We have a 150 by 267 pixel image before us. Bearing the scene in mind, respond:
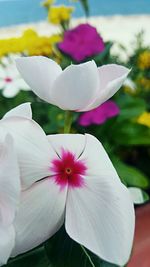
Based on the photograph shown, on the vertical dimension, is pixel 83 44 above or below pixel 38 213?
below

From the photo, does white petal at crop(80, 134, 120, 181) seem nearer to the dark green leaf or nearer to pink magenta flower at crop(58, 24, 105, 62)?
the dark green leaf

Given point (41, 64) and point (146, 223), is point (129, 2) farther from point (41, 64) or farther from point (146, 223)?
point (41, 64)

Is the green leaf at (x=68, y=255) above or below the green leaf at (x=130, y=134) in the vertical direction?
above

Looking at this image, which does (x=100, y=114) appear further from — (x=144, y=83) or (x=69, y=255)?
(x=69, y=255)

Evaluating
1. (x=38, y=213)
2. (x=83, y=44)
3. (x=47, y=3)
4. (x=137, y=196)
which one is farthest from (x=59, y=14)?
(x=38, y=213)

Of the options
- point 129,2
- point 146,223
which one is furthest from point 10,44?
point 129,2

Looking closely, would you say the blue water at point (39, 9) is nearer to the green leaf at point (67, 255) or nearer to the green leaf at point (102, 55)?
the green leaf at point (102, 55)

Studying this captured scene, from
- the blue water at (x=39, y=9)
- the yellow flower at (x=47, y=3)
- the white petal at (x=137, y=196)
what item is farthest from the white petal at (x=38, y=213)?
the blue water at (x=39, y=9)

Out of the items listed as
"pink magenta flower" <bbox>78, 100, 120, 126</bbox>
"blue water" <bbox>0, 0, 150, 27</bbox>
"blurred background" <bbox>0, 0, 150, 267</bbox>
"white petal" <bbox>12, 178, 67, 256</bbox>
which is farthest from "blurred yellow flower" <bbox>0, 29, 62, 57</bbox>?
"blue water" <bbox>0, 0, 150, 27</bbox>
